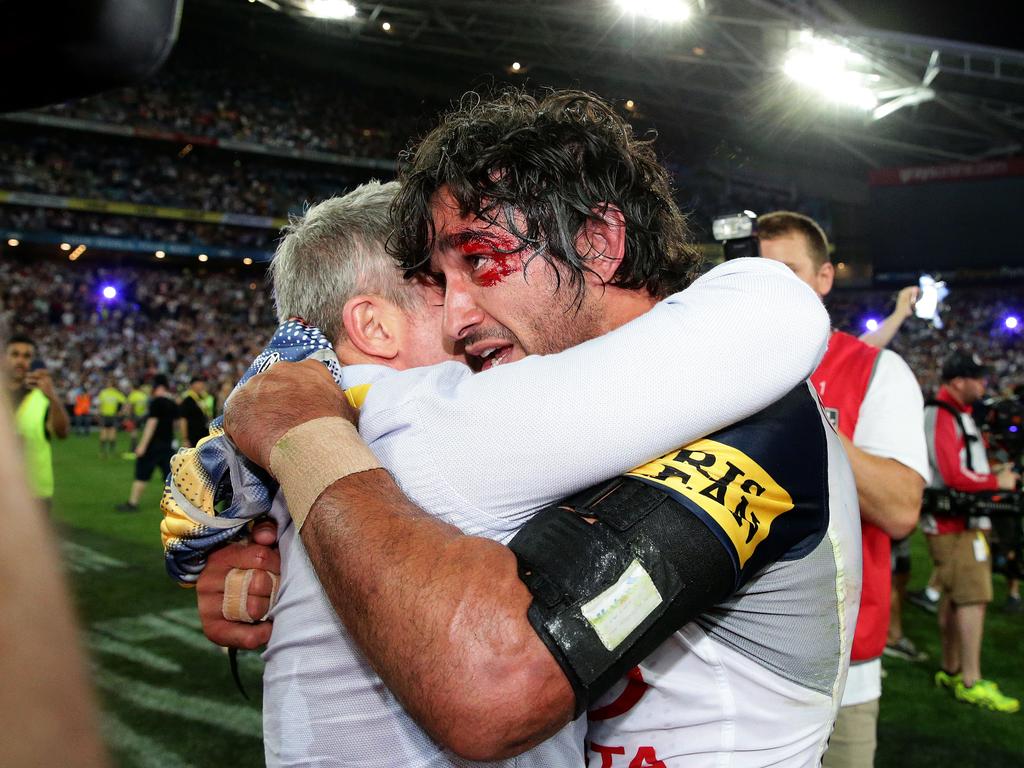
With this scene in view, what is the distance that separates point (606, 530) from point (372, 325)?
86 centimetres

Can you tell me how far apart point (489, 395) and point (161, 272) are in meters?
36.2

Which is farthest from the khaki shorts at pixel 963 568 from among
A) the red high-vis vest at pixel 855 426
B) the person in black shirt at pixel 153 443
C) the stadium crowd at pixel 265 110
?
the stadium crowd at pixel 265 110

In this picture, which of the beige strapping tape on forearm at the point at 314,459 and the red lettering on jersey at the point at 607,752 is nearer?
the beige strapping tape on forearm at the point at 314,459

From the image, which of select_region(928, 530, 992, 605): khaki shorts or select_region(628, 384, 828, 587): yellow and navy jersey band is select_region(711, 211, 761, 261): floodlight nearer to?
select_region(628, 384, 828, 587): yellow and navy jersey band

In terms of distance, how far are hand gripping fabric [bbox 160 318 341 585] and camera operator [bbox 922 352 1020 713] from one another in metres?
5.34

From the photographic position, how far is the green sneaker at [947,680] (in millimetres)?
5352

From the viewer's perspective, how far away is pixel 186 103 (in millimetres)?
31906

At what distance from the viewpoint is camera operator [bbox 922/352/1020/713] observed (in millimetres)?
5223

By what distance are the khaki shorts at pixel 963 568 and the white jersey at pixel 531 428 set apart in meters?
5.10

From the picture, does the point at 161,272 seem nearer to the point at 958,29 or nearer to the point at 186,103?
the point at 186,103

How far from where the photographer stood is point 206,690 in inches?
197

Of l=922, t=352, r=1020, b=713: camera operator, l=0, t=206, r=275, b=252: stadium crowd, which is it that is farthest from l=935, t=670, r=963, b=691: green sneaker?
l=0, t=206, r=275, b=252: stadium crowd

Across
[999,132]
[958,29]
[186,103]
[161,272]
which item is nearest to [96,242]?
[161,272]

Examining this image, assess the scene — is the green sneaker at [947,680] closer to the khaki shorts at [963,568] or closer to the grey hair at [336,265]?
the khaki shorts at [963,568]
